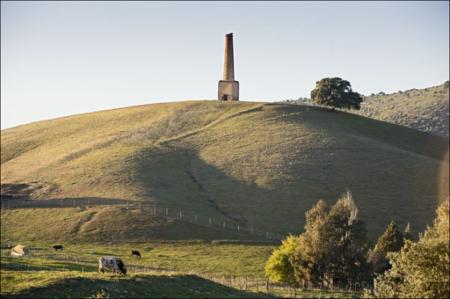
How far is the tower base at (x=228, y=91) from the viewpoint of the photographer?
535ft

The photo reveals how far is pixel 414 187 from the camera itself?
107188 millimetres

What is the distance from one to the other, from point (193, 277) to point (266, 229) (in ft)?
119

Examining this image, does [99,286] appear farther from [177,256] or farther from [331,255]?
[177,256]

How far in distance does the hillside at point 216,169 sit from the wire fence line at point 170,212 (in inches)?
26.5

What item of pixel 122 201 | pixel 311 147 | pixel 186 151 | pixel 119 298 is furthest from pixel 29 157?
pixel 119 298

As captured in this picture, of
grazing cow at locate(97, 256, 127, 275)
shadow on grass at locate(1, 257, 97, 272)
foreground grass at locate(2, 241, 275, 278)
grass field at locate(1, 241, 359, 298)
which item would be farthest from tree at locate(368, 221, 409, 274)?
grazing cow at locate(97, 256, 127, 275)

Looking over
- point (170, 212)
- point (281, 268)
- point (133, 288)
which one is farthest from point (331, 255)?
point (170, 212)

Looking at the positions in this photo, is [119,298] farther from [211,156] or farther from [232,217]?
[211,156]

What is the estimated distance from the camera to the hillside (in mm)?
93188

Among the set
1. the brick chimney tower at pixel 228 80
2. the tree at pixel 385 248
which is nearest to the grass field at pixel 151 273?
the tree at pixel 385 248

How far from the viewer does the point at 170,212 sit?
311 ft

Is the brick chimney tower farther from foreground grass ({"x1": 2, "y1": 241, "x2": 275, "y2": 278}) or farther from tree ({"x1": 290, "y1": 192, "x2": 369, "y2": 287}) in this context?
tree ({"x1": 290, "y1": 192, "x2": 369, "y2": 287})

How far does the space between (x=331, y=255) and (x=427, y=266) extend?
1076 inches

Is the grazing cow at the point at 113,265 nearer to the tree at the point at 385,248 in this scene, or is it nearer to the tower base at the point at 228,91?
the tree at the point at 385,248
